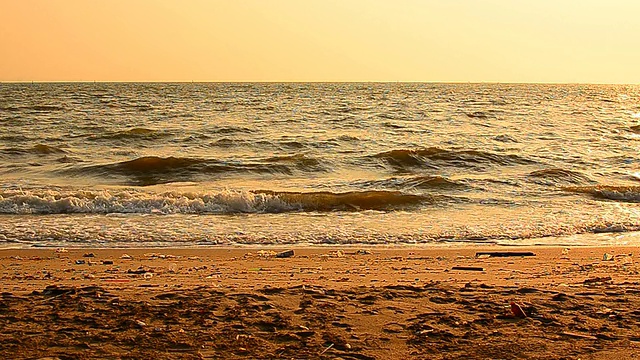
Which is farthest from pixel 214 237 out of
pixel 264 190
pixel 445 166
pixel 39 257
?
pixel 445 166

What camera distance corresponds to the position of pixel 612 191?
592 inches

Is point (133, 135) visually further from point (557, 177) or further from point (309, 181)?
point (557, 177)

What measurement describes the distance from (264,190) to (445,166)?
6.97 metres

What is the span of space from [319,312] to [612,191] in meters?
11.8

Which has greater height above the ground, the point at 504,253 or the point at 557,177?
the point at 504,253

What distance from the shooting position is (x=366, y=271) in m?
7.42

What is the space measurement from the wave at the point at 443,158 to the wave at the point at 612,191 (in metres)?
4.23

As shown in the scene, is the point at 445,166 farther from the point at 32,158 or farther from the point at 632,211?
the point at 32,158

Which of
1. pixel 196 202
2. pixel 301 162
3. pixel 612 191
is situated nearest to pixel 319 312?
pixel 196 202

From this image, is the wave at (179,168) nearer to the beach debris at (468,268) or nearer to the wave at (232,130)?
the wave at (232,130)

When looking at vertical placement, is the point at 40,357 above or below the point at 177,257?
above

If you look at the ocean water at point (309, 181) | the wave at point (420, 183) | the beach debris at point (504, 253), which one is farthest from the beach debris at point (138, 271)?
the wave at point (420, 183)

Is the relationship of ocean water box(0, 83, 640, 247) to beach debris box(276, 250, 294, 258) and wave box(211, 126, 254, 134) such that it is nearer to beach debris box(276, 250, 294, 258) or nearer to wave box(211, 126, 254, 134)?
wave box(211, 126, 254, 134)

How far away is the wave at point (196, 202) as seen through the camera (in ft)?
40.1
